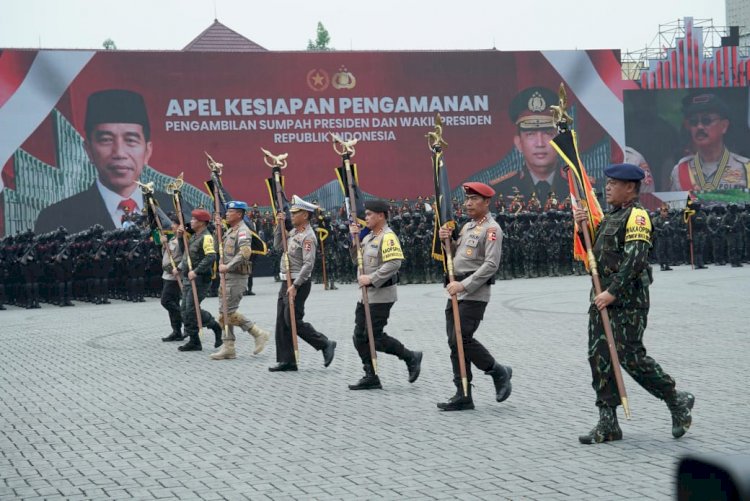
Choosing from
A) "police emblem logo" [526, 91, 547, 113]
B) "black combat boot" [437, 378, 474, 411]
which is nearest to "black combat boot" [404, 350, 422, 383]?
"black combat boot" [437, 378, 474, 411]

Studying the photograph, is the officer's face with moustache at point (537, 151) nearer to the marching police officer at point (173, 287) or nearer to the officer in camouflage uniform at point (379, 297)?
the marching police officer at point (173, 287)

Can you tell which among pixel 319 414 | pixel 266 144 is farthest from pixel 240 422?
pixel 266 144

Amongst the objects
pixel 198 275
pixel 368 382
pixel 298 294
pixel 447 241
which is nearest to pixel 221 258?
pixel 198 275

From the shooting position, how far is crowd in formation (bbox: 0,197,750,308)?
78.5ft

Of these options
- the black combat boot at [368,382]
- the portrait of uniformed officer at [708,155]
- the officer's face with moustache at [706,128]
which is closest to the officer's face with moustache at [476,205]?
the black combat boot at [368,382]

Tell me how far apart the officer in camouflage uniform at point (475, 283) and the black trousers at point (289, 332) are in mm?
2821

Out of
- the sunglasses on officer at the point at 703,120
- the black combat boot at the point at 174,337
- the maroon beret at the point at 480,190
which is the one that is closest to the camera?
the maroon beret at the point at 480,190

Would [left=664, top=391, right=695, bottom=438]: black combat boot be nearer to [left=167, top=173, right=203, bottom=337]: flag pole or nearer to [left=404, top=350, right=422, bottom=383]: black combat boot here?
[left=404, top=350, right=422, bottom=383]: black combat boot

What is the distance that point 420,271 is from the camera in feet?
91.5

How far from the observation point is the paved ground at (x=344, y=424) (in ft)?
18.9

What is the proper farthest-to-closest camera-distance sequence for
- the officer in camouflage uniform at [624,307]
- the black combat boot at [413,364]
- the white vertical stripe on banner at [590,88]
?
the white vertical stripe on banner at [590,88] < the black combat boot at [413,364] < the officer in camouflage uniform at [624,307]

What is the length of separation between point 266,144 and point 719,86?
18.9 metres

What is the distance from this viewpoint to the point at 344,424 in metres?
7.65

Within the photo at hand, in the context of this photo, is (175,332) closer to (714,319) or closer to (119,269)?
(714,319)
